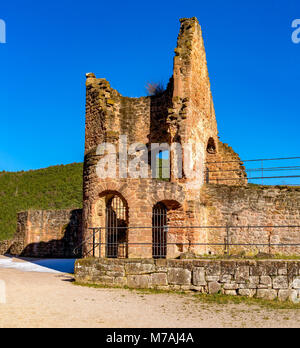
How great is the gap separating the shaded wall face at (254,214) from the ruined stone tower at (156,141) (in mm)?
664

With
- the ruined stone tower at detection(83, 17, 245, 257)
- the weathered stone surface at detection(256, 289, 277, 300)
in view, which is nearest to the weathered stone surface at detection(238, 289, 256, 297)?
the weathered stone surface at detection(256, 289, 277, 300)

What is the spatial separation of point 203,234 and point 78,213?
9432 mm

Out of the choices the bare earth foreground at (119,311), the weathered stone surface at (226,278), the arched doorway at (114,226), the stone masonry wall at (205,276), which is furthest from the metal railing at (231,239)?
the bare earth foreground at (119,311)

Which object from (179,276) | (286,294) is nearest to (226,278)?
(179,276)

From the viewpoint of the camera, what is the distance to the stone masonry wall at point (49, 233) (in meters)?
22.7

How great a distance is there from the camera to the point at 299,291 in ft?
30.9

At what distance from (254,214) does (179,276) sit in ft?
20.4

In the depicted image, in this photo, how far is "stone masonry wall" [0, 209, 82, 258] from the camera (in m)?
22.7

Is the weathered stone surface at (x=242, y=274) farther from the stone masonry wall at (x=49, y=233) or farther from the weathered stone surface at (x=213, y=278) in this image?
the stone masonry wall at (x=49, y=233)

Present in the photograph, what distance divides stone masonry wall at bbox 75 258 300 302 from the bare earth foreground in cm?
60

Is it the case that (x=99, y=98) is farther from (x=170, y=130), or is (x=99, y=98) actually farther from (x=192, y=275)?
(x=192, y=275)

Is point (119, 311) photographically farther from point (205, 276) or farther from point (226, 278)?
point (226, 278)

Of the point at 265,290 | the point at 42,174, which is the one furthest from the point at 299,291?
the point at 42,174

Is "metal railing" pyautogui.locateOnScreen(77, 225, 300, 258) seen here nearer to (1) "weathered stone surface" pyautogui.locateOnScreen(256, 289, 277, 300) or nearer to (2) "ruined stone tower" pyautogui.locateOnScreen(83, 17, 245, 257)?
(2) "ruined stone tower" pyautogui.locateOnScreen(83, 17, 245, 257)
